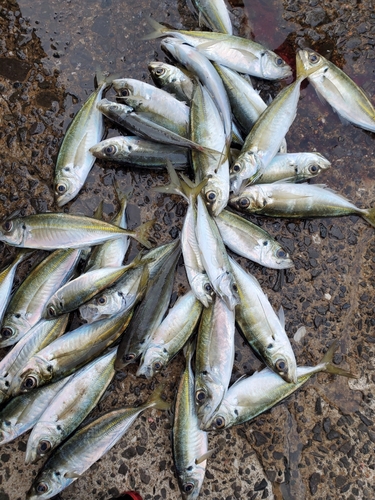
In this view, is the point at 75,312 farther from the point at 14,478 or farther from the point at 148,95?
the point at 148,95

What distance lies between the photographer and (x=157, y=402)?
335cm

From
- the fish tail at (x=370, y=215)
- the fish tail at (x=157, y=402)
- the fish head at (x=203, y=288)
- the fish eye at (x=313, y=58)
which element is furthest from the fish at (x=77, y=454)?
the fish eye at (x=313, y=58)

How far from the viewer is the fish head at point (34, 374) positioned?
10.4 feet

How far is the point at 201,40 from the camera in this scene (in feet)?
11.9

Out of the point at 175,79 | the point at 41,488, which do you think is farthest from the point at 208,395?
the point at 175,79

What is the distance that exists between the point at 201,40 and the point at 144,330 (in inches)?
93.6

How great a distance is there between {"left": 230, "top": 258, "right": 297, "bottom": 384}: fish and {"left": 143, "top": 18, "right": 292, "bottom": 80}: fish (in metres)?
1.71

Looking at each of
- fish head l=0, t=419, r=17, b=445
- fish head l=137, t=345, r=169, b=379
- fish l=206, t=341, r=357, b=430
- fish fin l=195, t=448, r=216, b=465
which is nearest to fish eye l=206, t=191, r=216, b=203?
fish head l=137, t=345, r=169, b=379

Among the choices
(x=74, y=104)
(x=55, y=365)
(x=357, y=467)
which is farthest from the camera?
(x=74, y=104)

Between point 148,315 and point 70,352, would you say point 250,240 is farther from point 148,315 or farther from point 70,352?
point 70,352

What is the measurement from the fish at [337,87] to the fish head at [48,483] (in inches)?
142

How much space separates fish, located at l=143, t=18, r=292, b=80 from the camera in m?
3.61

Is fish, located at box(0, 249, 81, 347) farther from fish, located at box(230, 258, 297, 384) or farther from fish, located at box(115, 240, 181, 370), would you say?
fish, located at box(230, 258, 297, 384)

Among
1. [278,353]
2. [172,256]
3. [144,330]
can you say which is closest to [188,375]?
[144,330]
